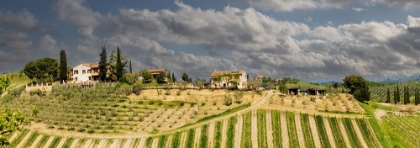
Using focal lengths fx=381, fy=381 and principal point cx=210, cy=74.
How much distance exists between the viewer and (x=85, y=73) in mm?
114250

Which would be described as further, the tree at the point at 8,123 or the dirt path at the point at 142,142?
the dirt path at the point at 142,142

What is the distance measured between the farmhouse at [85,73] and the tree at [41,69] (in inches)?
233

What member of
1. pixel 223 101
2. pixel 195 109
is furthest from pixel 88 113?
pixel 223 101

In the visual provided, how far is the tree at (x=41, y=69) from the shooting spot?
107m

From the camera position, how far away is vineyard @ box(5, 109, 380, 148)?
65.6 meters

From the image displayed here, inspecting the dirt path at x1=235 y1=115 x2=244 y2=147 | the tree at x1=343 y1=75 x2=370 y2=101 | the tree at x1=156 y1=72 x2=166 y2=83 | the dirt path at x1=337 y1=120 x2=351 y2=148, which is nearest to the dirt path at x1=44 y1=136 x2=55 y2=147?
the dirt path at x1=235 y1=115 x2=244 y2=147

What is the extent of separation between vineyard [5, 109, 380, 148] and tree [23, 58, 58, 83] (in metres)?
37.7

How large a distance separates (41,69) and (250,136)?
7000 centimetres

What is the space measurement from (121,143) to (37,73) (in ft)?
177

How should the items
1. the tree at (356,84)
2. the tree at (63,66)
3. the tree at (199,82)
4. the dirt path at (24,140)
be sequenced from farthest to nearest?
the tree at (63,66)
the tree at (356,84)
the tree at (199,82)
the dirt path at (24,140)

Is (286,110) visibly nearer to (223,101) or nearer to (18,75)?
(223,101)

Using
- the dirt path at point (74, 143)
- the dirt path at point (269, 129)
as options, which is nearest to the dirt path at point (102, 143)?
the dirt path at point (74, 143)

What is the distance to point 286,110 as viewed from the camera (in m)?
75.9

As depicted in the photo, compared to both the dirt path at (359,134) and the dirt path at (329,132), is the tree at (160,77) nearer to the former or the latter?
the dirt path at (329,132)
